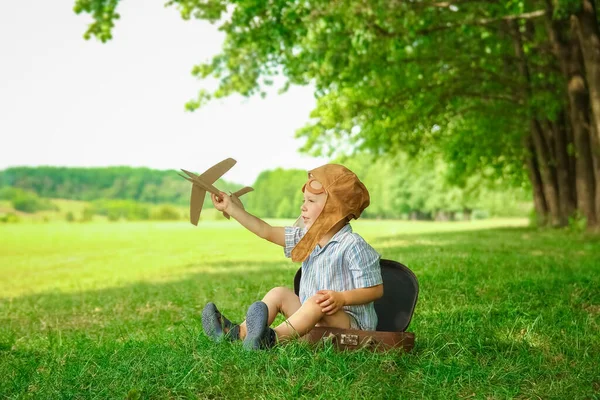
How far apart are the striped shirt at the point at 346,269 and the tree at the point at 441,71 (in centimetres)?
1085

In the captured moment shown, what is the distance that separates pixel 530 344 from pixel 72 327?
490 centimetres

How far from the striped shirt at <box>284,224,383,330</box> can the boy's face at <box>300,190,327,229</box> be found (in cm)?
19

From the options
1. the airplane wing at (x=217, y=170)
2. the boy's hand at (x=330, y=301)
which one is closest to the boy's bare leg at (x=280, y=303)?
the boy's hand at (x=330, y=301)

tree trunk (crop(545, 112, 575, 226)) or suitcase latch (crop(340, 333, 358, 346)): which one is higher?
tree trunk (crop(545, 112, 575, 226))

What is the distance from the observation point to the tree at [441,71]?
51.9 feet

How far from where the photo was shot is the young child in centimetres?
443

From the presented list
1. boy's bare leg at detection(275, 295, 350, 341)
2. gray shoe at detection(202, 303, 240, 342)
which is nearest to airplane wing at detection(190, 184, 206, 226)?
gray shoe at detection(202, 303, 240, 342)

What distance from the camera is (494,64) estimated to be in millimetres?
22859

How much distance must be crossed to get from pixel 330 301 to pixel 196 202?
3.80 feet

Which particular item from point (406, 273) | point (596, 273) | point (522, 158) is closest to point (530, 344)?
point (406, 273)

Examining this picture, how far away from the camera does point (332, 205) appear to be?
463 centimetres

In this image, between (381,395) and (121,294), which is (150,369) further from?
(121,294)

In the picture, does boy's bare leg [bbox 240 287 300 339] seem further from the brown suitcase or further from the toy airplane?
the toy airplane

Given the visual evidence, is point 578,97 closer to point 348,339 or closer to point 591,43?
point 591,43
